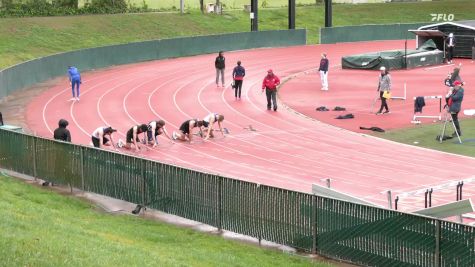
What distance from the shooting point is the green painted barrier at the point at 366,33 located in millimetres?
59562

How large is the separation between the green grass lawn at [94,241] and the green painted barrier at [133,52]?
19525mm

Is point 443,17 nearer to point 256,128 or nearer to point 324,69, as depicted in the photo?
point 324,69

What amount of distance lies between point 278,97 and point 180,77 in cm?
858

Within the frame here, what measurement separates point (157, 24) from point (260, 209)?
46599mm

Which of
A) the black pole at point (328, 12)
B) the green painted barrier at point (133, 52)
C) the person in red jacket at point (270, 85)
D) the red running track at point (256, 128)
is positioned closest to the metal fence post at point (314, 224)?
the red running track at point (256, 128)

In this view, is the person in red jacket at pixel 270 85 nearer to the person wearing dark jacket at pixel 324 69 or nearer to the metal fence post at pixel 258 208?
the person wearing dark jacket at pixel 324 69

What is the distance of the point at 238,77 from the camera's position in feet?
109

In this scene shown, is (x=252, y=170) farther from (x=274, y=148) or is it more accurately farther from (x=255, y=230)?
(x=255, y=230)

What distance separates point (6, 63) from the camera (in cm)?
4400

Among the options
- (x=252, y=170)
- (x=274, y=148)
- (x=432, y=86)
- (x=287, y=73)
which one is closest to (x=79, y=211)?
(x=252, y=170)

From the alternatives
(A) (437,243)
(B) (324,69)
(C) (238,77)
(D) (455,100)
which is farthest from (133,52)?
(A) (437,243)

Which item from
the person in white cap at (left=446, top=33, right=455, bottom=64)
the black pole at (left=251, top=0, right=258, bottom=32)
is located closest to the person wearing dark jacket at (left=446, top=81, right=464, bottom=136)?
the person in white cap at (left=446, top=33, right=455, bottom=64)

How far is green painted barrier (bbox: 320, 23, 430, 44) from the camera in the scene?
59.6 metres

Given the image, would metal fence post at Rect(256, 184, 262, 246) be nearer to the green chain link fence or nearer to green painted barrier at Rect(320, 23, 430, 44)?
the green chain link fence
